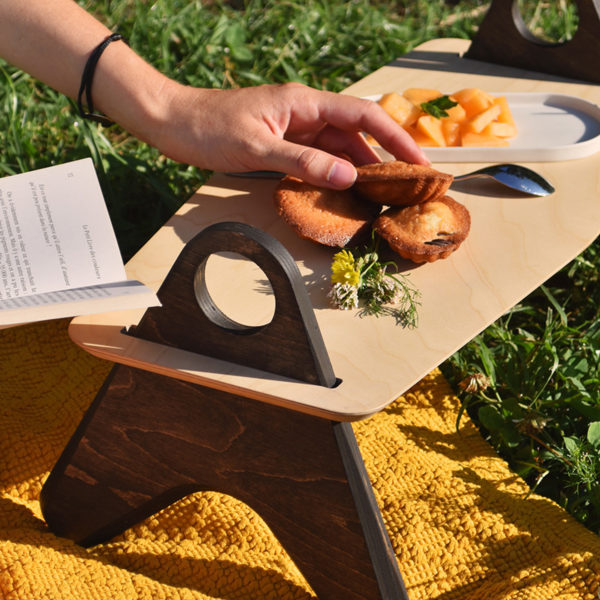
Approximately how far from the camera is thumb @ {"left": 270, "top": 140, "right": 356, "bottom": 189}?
1437 millimetres

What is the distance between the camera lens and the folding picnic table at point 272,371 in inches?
43.7

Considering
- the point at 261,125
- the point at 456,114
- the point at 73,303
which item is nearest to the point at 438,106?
the point at 456,114

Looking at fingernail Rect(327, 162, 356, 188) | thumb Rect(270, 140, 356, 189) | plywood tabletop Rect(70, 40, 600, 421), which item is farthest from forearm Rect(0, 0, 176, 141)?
fingernail Rect(327, 162, 356, 188)

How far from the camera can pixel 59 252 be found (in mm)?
1275

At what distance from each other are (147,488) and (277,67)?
6.81 ft

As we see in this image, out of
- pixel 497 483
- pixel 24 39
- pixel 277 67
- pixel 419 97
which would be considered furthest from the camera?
pixel 277 67

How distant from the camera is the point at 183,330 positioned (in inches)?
46.3

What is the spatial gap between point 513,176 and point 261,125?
54 centimetres

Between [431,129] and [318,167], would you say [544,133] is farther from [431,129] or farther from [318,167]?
[318,167]

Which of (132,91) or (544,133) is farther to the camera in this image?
(544,133)

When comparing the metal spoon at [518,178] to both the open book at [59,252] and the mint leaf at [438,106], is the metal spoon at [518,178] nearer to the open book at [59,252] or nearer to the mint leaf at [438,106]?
the mint leaf at [438,106]

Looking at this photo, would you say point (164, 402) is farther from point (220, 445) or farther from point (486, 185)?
point (486, 185)

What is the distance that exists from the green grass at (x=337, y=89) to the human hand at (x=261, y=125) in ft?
1.89

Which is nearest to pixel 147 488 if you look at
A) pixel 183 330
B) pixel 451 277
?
pixel 183 330
